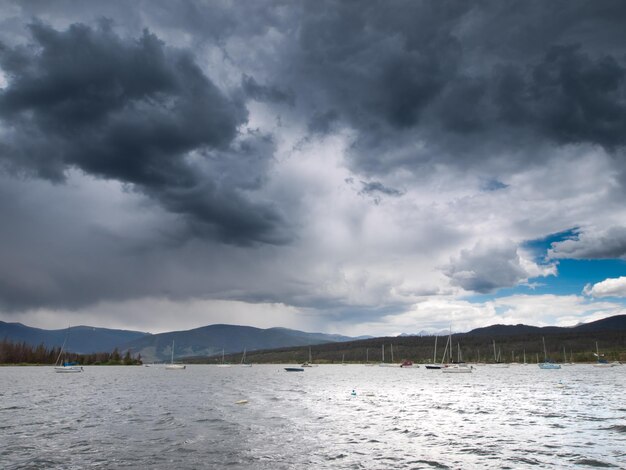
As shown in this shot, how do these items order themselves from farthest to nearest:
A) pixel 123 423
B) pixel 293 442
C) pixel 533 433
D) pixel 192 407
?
pixel 192 407 → pixel 123 423 → pixel 533 433 → pixel 293 442

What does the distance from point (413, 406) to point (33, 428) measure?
54.7 metres

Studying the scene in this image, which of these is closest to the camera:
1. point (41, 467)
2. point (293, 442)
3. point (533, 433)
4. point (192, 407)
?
point (41, 467)

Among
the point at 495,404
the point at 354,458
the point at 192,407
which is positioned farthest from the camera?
the point at 495,404

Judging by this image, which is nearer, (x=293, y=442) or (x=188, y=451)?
(x=188, y=451)

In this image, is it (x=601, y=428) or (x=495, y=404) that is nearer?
(x=601, y=428)

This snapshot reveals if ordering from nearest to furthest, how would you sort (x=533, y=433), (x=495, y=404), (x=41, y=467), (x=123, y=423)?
(x=41, y=467) < (x=533, y=433) < (x=123, y=423) < (x=495, y=404)

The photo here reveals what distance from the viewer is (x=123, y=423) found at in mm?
54031

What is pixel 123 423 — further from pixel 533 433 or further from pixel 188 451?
pixel 533 433

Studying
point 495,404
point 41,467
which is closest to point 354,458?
point 41,467

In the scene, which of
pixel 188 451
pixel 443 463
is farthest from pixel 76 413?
pixel 443 463

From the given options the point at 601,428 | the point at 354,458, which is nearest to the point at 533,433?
the point at 601,428

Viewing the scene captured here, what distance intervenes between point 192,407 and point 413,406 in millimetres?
36015

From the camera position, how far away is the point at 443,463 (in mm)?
33344

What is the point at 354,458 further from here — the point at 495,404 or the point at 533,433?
the point at 495,404
